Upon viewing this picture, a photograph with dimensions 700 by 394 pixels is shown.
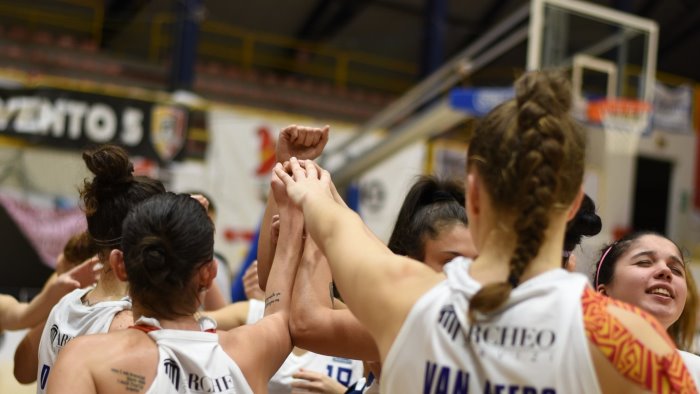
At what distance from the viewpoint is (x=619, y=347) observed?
1.38 m

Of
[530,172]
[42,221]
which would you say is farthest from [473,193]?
[42,221]

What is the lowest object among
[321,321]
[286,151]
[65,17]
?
[321,321]

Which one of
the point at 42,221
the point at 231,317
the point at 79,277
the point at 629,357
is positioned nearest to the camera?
the point at 629,357

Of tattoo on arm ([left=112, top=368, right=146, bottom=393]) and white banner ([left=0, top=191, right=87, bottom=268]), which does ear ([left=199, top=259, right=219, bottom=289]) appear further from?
white banner ([left=0, top=191, right=87, bottom=268])

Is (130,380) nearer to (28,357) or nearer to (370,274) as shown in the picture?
(370,274)

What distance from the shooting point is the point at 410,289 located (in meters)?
1.55

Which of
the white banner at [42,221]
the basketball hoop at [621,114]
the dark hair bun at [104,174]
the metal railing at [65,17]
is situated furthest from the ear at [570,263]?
the metal railing at [65,17]

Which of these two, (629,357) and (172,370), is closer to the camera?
(629,357)

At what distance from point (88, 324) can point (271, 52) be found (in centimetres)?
1579

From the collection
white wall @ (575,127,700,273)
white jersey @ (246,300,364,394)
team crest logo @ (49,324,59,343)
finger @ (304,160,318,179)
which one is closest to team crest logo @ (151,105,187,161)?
white wall @ (575,127,700,273)

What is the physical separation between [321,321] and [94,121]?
25.0 feet

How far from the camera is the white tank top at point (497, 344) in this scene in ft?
4.60

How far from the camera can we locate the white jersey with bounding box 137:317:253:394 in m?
1.78

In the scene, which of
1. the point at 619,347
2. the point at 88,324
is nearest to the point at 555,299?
the point at 619,347
